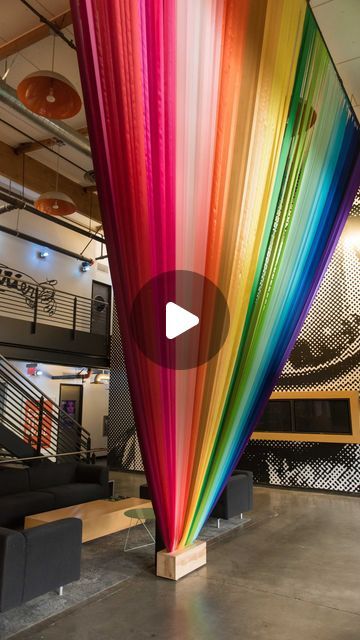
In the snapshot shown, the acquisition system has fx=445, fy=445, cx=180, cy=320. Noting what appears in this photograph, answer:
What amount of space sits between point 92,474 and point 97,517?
1.90 meters

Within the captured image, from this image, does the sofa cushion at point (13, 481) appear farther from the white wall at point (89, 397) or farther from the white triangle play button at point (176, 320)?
the white wall at point (89, 397)

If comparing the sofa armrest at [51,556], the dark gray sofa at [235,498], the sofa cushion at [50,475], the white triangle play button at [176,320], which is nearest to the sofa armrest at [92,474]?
the sofa cushion at [50,475]

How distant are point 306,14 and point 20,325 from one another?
654cm

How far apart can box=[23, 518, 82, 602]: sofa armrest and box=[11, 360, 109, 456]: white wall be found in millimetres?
8919

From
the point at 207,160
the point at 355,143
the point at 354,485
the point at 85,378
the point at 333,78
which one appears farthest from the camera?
the point at 85,378

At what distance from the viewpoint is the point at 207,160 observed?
255cm

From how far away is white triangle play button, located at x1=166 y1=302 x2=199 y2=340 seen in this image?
8.88 feet

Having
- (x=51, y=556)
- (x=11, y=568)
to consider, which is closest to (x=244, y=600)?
(x=51, y=556)

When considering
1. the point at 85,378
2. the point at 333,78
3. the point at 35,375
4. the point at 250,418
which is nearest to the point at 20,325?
the point at 35,375

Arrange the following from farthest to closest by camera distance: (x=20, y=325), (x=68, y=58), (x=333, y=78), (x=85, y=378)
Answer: (x=85, y=378) < (x=20, y=325) < (x=68, y=58) < (x=333, y=78)

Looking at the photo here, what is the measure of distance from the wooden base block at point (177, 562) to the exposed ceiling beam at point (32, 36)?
6.00m

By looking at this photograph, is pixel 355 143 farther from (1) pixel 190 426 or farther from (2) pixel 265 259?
(1) pixel 190 426
